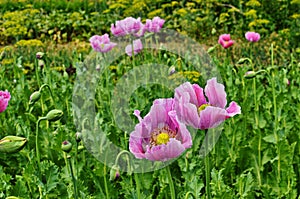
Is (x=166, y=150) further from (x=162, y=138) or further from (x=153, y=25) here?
(x=153, y=25)

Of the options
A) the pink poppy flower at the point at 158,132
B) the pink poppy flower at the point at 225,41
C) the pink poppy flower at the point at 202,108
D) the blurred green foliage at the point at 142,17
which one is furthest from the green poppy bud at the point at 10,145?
the blurred green foliage at the point at 142,17

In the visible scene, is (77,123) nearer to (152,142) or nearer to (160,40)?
(152,142)

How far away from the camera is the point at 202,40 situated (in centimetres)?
620

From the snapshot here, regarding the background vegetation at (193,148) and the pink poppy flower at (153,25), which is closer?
the background vegetation at (193,148)

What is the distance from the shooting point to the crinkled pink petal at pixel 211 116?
4.13ft

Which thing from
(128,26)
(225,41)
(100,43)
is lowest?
(225,41)

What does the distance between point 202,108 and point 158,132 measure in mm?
126

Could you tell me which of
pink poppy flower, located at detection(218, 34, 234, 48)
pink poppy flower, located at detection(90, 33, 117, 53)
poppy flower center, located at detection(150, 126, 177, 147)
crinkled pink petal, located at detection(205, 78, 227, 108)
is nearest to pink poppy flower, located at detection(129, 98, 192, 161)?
poppy flower center, located at detection(150, 126, 177, 147)

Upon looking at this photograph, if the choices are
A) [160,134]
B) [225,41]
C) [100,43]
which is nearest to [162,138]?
[160,134]

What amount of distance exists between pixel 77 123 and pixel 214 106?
159 centimetres

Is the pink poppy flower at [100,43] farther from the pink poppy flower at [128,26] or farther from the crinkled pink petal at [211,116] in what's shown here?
the crinkled pink petal at [211,116]

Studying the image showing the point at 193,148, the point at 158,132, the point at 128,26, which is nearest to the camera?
the point at 158,132

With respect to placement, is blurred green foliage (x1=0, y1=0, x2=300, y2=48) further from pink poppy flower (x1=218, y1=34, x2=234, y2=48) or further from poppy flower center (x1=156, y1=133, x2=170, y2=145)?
poppy flower center (x1=156, y1=133, x2=170, y2=145)

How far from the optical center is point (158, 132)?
1.31 metres
